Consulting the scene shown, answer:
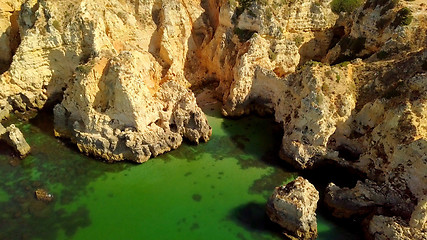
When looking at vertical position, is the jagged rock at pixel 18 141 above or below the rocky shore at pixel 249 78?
below

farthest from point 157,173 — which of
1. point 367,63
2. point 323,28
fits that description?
point 323,28

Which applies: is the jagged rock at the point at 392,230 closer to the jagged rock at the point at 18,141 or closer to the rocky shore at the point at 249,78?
the rocky shore at the point at 249,78

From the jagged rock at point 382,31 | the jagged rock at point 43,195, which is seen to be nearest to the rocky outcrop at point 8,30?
the jagged rock at point 43,195

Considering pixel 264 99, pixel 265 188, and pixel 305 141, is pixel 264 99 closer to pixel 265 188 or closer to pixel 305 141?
pixel 305 141

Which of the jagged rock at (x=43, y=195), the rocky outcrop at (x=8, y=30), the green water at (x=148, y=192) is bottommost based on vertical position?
the jagged rock at (x=43, y=195)

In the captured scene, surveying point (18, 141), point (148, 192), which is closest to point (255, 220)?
point (148, 192)

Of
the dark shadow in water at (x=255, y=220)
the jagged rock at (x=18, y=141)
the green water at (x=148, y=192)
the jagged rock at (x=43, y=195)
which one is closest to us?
the green water at (x=148, y=192)
